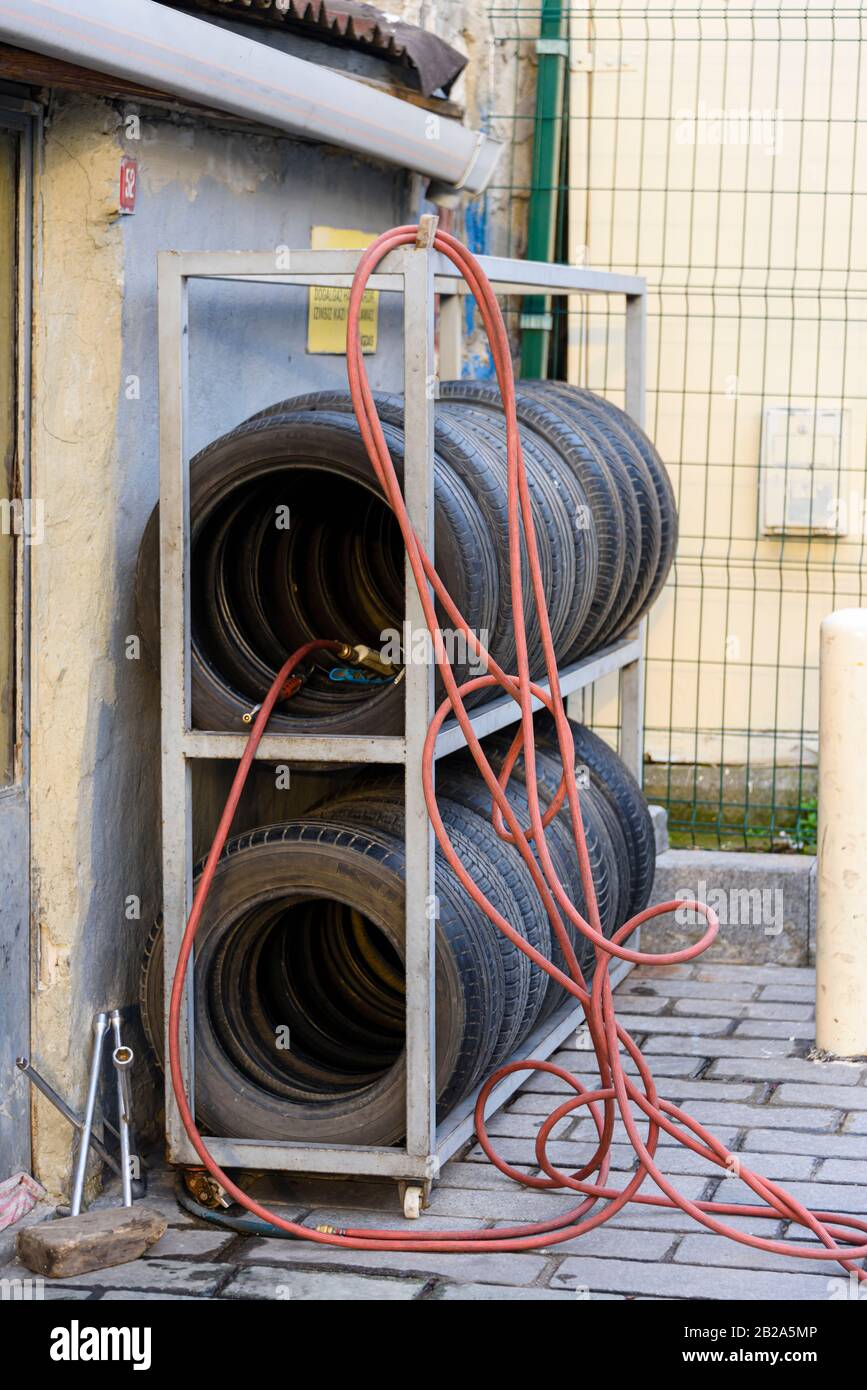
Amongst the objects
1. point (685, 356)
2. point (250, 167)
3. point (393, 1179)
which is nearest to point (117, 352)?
point (250, 167)

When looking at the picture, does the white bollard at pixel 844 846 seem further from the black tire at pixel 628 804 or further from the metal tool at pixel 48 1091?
the metal tool at pixel 48 1091

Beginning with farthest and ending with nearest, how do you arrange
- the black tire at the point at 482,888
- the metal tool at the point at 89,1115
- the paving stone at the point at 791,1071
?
1. the paving stone at the point at 791,1071
2. the black tire at the point at 482,888
3. the metal tool at the point at 89,1115

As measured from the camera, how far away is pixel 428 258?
13.5ft

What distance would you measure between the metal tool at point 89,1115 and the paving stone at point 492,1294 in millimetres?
869

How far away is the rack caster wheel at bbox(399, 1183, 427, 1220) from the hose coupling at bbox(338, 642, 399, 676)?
47.9 inches

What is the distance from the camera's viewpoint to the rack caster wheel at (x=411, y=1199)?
4.34 meters

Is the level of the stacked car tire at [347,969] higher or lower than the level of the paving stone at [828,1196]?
higher

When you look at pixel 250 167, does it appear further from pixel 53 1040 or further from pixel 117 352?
pixel 53 1040

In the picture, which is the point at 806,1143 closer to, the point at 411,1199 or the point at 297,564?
the point at 411,1199

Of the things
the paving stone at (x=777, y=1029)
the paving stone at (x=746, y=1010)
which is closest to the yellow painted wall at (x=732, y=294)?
the paving stone at (x=746, y=1010)

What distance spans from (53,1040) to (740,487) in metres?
3.98

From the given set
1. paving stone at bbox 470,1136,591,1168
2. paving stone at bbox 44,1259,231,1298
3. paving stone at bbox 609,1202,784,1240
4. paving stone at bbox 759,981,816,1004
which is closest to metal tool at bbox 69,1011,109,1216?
paving stone at bbox 44,1259,231,1298

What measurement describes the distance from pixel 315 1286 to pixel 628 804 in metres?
2.36

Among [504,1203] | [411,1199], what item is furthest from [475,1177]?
[411,1199]
